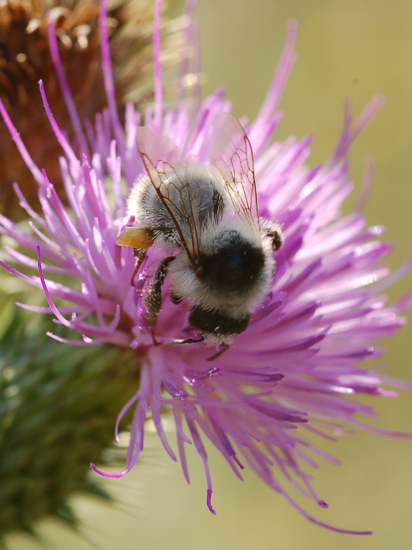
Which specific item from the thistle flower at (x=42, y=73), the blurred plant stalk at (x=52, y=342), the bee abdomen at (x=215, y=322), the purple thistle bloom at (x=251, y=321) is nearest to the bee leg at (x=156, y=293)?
the purple thistle bloom at (x=251, y=321)

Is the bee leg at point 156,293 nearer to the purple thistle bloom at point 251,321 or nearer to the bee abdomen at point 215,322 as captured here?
the purple thistle bloom at point 251,321

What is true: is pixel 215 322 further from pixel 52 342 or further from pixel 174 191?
pixel 52 342

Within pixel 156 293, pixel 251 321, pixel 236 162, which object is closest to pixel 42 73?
pixel 236 162

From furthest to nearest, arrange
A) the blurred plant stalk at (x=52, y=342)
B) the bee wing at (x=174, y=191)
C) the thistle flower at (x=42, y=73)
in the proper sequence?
the thistle flower at (x=42, y=73)
the blurred plant stalk at (x=52, y=342)
the bee wing at (x=174, y=191)

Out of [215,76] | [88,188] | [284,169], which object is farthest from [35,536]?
[215,76]

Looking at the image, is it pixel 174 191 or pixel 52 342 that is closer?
pixel 174 191

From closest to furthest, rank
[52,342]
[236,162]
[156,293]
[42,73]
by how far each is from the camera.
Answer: [156,293]
[236,162]
[52,342]
[42,73]

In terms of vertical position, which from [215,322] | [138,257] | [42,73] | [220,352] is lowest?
[220,352]

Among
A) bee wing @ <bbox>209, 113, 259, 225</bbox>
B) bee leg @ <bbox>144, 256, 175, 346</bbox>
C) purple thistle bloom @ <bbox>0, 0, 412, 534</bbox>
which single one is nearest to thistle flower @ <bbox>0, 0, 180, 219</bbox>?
purple thistle bloom @ <bbox>0, 0, 412, 534</bbox>
